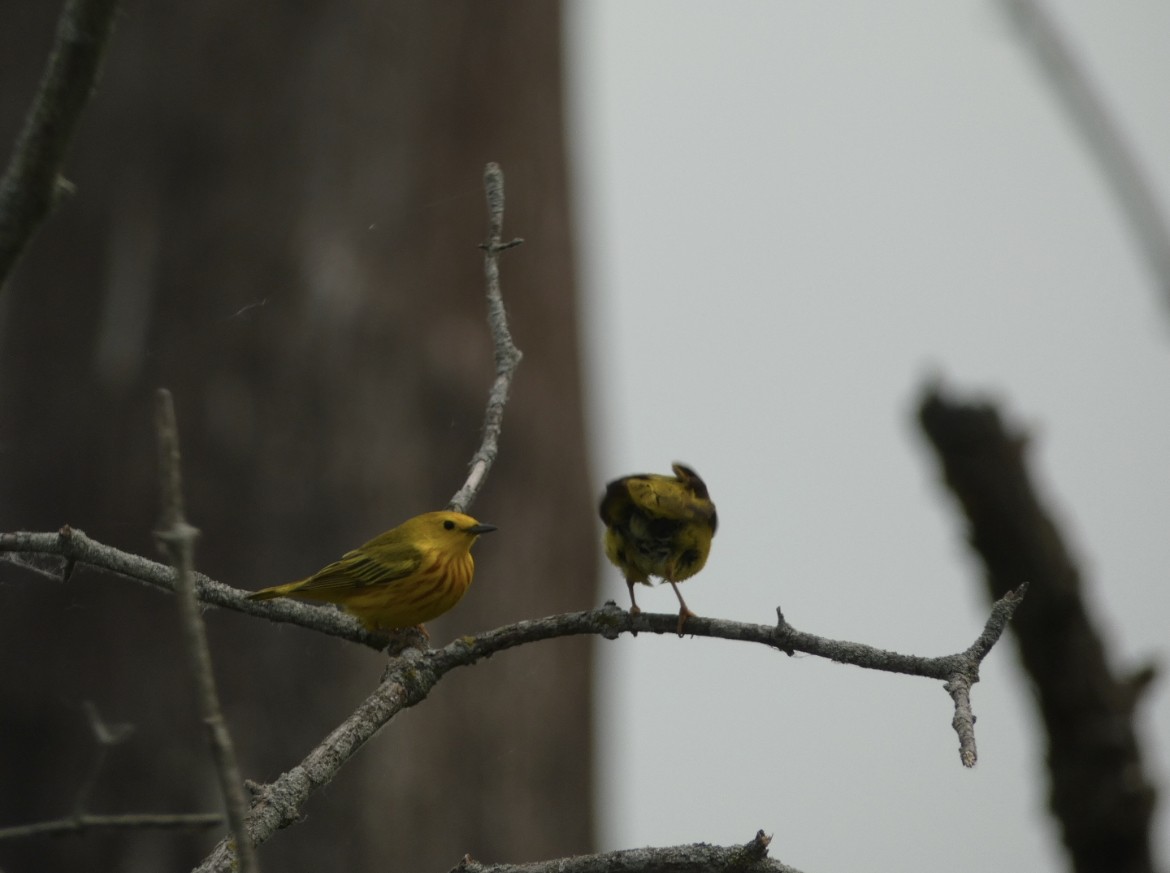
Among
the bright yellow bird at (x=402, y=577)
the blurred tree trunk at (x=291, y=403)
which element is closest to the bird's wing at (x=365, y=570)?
A: the bright yellow bird at (x=402, y=577)

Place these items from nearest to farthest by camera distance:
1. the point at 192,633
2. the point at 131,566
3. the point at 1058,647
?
1. the point at 192,633
2. the point at 131,566
3. the point at 1058,647

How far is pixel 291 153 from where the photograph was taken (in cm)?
543

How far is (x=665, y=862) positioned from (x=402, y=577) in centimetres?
86

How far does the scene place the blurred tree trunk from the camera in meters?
4.83

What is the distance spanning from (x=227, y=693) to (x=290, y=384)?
1.31 m

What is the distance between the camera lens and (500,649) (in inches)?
76.2

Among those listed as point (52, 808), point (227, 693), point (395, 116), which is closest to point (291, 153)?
point (395, 116)

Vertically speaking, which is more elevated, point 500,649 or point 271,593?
point 271,593

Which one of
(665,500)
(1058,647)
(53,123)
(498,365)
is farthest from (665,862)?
(1058,647)

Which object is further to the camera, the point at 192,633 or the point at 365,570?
the point at 365,570

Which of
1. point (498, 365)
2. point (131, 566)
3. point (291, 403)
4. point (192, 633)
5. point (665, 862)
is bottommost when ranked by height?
point (665, 862)

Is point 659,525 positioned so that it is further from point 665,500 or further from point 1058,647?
point 1058,647

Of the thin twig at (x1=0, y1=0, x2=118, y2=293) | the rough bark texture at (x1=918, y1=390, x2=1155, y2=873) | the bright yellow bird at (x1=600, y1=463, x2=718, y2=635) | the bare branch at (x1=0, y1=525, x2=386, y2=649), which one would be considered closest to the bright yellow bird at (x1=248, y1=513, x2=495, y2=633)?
the bare branch at (x1=0, y1=525, x2=386, y2=649)

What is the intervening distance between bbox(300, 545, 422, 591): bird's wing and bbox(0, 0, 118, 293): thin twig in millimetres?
1036
